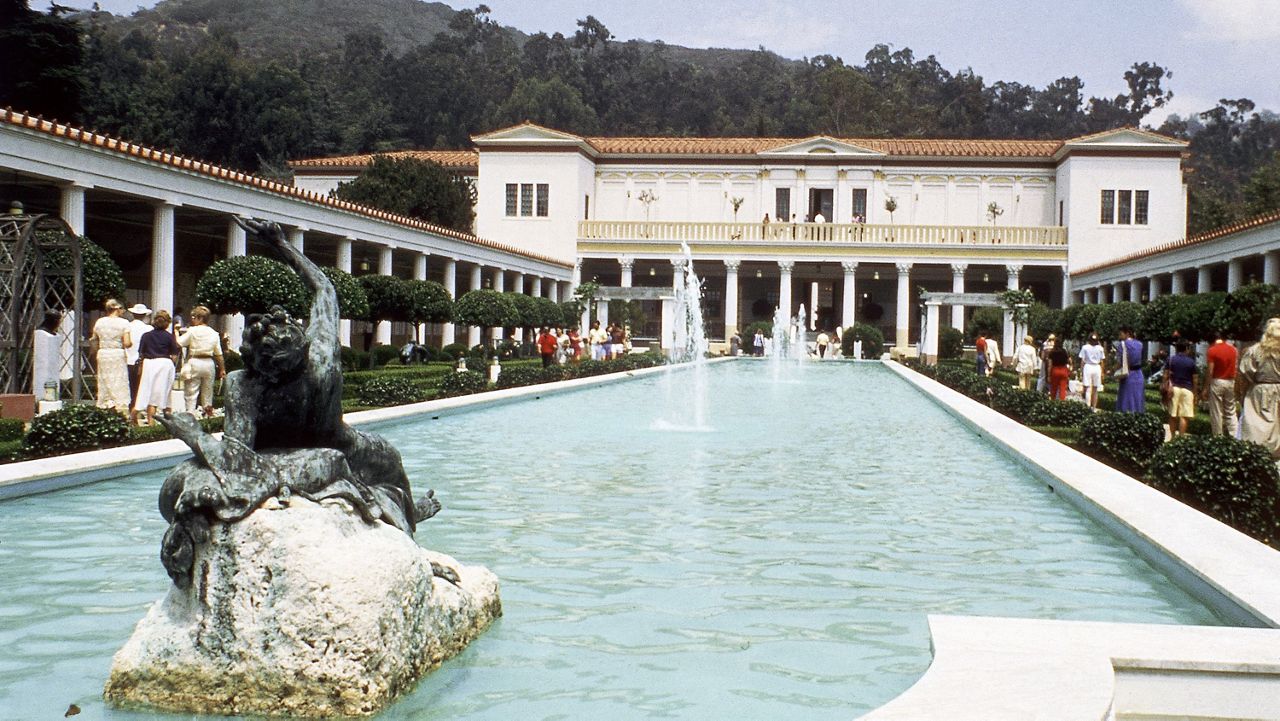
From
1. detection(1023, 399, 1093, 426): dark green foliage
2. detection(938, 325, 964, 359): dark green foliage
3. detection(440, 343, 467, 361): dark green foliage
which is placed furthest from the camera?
detection(938, 325, 964, 359): dark green foliage

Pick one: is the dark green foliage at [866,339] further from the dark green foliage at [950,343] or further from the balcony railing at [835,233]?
the balcony railing at [835,233]

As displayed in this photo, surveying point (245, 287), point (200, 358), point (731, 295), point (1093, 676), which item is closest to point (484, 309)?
point (245, 287)

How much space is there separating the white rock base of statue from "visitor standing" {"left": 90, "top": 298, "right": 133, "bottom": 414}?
33.4ft

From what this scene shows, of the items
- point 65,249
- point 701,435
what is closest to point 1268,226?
point 701,435

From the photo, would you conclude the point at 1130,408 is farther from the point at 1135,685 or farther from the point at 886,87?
the point at 886,87

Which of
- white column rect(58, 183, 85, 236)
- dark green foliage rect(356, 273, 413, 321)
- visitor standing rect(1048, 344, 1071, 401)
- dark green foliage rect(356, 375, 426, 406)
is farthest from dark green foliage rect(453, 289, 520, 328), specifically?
visitor standing rect(1048, 344, 1071, 401)

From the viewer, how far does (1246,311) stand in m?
14.9

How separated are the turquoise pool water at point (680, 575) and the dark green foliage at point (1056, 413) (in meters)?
3.87

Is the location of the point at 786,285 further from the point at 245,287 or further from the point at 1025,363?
the point at 245,287

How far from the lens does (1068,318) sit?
29.6 metres

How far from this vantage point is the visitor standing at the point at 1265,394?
1018 cm

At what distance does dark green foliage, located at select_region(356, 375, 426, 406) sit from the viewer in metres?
15.5

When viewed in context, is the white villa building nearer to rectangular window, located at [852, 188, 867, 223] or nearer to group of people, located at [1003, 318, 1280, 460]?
rectangular window, located at [852, 188, 867, 223]

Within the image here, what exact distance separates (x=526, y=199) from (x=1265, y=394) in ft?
135
